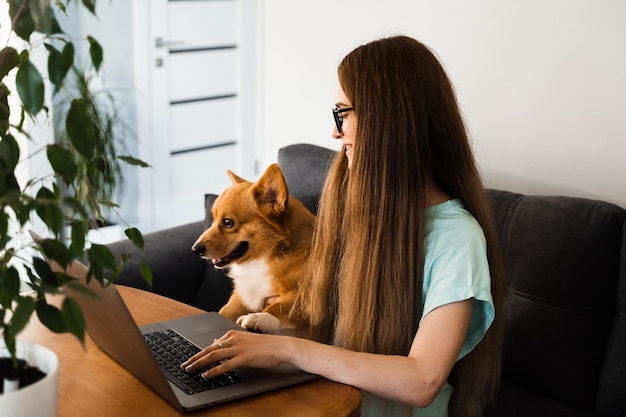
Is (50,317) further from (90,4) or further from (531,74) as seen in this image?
(531,74)

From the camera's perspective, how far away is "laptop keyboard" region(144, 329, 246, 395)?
128 cm

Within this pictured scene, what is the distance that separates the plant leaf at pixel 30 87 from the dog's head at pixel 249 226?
38.8 inches

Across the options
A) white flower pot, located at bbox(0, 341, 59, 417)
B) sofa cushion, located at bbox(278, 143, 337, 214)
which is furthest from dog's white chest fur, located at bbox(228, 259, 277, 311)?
white flower pot, located at bbox(0, 341, 59, 417)

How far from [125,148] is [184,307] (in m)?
2.51

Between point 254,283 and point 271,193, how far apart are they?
211 millimetres

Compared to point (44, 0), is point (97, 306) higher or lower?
lower

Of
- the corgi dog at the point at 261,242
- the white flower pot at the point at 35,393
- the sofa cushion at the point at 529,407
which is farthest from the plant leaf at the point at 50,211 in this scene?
the sofa cushion at the point at 529,407

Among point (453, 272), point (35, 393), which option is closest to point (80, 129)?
point (35, 393)

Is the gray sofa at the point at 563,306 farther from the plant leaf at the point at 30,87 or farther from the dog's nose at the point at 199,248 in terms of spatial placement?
the plant leaf at the point at 30,87

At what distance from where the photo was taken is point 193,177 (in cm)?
461

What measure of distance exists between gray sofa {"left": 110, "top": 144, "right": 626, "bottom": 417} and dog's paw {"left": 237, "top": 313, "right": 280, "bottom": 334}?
0.63 m

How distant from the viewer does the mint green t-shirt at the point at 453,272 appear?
137 cm

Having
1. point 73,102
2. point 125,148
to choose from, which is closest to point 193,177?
point 125,148

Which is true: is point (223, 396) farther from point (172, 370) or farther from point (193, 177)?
point (193, 177)
